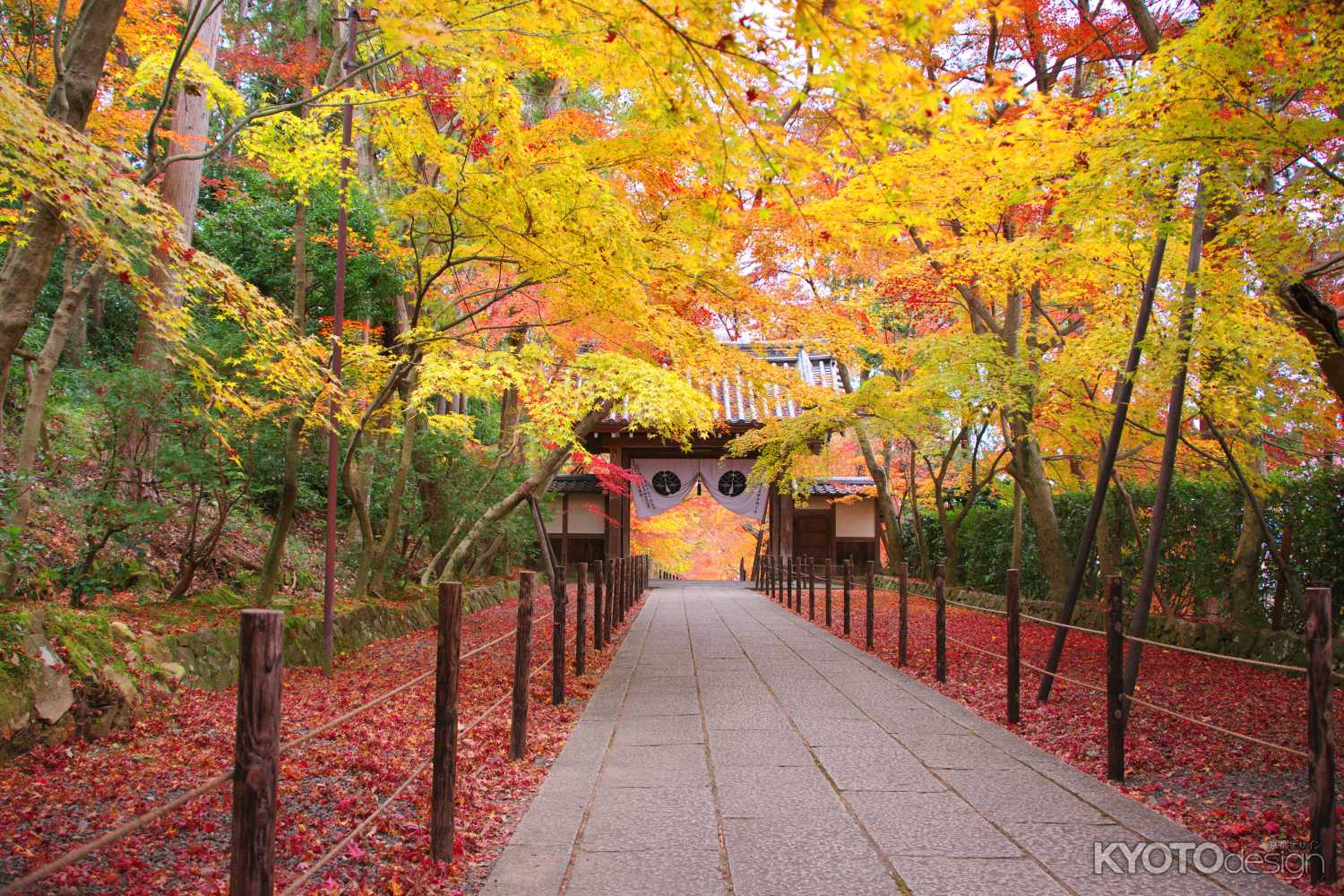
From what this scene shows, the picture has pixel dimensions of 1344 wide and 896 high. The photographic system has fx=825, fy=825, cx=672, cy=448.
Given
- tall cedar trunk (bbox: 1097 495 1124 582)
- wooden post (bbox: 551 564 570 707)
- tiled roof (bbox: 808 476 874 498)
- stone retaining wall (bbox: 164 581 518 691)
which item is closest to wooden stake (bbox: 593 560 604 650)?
stone retaining wall (bbox: 164 581 518 691)

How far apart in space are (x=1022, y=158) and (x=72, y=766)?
6.43m

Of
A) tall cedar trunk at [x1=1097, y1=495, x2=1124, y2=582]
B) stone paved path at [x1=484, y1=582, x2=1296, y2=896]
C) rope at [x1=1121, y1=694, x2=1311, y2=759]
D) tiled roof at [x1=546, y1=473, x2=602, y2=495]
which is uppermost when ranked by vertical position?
tiled roof at [x1=546, y1=473, x2=602, y2=495]

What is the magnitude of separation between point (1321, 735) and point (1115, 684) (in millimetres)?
1303

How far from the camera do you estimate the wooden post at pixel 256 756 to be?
1823 mm

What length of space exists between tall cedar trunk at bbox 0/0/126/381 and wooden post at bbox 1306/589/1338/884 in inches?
227

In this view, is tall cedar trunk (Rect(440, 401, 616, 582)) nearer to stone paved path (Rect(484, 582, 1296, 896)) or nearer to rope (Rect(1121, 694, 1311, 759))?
stone paved path (Rect(484, 582, 1296, 896))

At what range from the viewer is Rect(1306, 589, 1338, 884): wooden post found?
2943 mm

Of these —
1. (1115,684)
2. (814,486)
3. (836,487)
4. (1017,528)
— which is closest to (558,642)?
(1115,684)

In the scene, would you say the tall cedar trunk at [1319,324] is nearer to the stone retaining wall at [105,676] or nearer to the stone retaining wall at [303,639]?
the stone retaining wall at [105,676]

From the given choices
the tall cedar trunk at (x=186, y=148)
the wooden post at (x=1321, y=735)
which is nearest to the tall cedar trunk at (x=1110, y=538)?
the wooden post at (x=1321, y=735)

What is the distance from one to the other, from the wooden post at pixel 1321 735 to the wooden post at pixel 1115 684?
1142mm

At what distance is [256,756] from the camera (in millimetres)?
1852

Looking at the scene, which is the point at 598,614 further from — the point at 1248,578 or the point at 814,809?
the point at 1248,578

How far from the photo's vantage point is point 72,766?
4.12m
